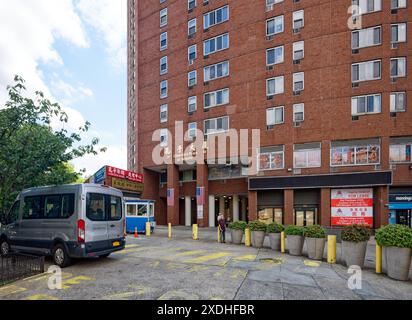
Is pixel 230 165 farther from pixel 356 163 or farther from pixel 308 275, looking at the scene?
pixel 308 275

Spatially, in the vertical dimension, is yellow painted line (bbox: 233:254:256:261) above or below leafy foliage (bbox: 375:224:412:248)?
below

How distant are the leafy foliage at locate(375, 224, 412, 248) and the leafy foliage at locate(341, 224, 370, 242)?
0.93m

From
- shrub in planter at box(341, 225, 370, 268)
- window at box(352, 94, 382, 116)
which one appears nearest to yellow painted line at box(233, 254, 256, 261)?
shrub in planter at box(341, 225, 370, 268)

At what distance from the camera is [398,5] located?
784 inches

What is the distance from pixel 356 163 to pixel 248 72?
12.2m

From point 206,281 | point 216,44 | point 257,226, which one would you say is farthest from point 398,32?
point 206,281

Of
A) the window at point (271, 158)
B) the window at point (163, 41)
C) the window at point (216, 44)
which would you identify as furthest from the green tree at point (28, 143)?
the window at point (163, 41)

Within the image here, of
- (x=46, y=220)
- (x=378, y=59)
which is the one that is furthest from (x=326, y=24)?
(x=46, y=220)

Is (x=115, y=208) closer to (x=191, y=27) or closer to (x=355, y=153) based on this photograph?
(x=355, y=153)

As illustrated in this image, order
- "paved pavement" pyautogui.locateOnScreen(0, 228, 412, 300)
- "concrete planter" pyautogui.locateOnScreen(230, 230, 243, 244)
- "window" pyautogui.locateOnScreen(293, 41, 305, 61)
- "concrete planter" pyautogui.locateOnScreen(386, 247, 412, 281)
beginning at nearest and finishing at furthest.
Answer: "paved pavement" pyautogui.locateOnScreen(0, 228, 412, 300) < "concrete planter" pyautogui.locateOnScreen(386, 247, 412, 281) < "concrete planter" pyautogui.locateOnScreen(230, 230, 243, 244) < "window" pyautogui.locateOnScreen(293, 41, 305, 61)

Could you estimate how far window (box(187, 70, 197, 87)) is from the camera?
91.8 feet

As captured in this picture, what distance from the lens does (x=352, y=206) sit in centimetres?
2027

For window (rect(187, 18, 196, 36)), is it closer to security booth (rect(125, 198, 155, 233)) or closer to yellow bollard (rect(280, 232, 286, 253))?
security booth (rect(125, 198, 155, 233))

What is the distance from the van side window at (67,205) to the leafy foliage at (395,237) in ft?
32.9
